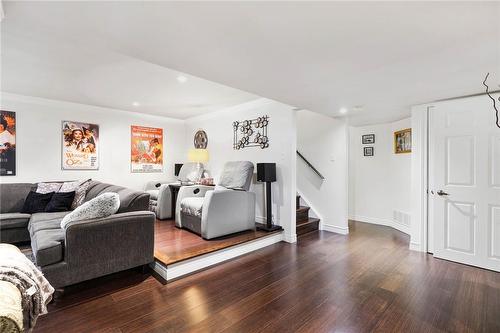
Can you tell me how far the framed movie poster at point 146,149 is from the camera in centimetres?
493

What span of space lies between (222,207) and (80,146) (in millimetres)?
3141

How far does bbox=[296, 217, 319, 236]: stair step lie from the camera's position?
13.1ft

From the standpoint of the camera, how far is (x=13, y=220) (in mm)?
2971

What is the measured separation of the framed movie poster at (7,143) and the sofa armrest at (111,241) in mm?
2760

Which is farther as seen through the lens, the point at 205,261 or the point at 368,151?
the point at 368,151

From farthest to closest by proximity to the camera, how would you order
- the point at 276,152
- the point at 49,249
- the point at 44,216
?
the point at 276,152
the point at 44,216
the point at 49,249

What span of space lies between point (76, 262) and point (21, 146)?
118 inches

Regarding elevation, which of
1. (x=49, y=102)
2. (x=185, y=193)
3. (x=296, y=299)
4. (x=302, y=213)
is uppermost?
(x=49, y=102)

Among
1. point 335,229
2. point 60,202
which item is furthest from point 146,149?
point 335,229

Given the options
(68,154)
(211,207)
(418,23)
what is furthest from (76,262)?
(418,23)

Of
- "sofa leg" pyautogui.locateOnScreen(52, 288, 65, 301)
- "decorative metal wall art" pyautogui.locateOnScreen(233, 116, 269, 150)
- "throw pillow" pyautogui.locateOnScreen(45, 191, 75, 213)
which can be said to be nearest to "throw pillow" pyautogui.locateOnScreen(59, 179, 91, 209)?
"throw pillow" pyautogui.locateOnScreen(45, 191, 75, 213)

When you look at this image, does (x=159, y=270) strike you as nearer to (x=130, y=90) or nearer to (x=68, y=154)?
(x=130, y=90)

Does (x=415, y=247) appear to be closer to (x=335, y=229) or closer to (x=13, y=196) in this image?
(x=335, y=229)

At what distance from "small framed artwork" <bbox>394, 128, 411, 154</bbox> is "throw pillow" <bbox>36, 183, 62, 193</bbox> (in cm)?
599
